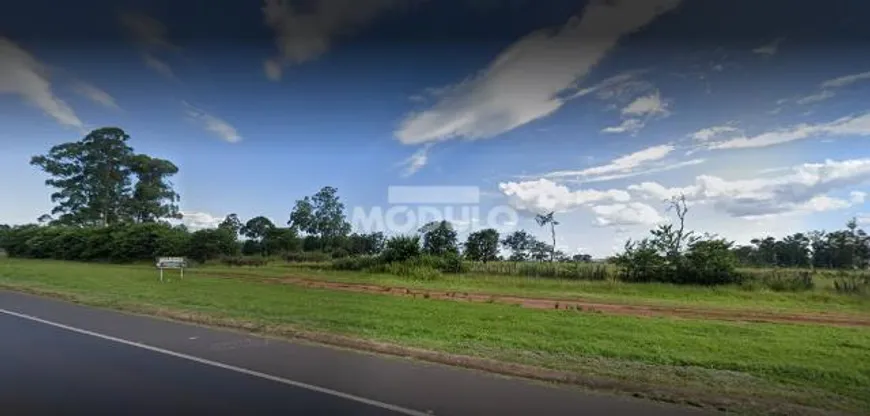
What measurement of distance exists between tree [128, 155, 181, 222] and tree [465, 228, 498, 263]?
10122 mm

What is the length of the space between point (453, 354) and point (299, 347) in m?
1.86

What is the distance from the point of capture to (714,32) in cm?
383

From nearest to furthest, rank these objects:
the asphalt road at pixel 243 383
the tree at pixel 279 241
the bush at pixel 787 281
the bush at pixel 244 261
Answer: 1. the asphalt road at pixel 243 383
2. the bush at pixel 787 281
3. the tree at pixel 279 241
4. the bush at pixel 244 261

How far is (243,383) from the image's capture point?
15.8 ft

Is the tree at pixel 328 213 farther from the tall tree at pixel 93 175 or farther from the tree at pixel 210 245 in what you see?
the tree at pixel 210 245

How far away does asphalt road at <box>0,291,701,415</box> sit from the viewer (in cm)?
415

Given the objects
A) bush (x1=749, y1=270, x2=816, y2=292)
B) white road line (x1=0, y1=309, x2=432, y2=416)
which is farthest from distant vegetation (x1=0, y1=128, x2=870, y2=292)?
white road line (x1=0, y1=309, x2=432, y2=416)

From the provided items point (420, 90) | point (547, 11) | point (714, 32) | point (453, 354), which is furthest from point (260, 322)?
point (714, 32)

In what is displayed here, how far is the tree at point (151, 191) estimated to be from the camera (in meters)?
14.2

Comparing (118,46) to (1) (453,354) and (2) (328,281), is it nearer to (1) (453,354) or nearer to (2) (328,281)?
(1) (453,354)

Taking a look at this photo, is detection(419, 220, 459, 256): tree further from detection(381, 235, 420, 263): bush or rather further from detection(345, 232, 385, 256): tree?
detection(345, 232, 385, 256): tree

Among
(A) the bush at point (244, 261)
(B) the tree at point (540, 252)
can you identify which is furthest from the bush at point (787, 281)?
(A) the bush at point (244, 261)

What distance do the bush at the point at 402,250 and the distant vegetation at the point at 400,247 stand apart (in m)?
0.05

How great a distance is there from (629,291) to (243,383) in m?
16.1
